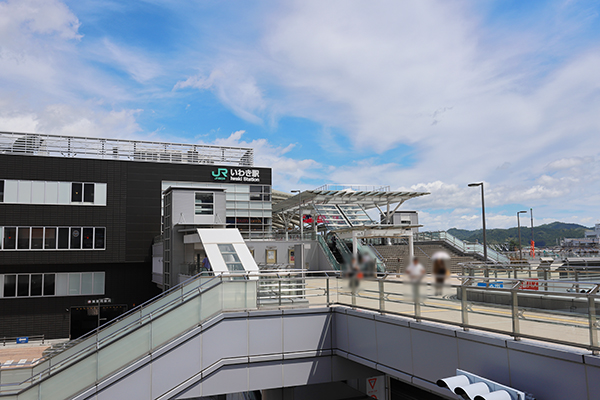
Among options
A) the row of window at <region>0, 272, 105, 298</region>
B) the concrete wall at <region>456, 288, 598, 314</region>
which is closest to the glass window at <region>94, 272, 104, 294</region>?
the row of window at <region>0, 272, 105, 298</region>

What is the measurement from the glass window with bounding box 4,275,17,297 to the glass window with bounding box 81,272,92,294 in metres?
4.41

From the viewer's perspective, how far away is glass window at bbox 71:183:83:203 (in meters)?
34.1

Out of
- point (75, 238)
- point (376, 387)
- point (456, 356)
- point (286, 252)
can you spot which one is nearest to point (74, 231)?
point (75, 238)

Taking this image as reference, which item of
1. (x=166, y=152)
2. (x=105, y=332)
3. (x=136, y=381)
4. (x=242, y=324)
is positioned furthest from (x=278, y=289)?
(x=166, y=152)

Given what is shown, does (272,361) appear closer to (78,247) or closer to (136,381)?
(136,381)

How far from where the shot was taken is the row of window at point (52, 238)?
107 ft

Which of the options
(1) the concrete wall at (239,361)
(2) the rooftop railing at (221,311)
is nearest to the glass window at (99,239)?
(2) the rooftop railing at (221,311)

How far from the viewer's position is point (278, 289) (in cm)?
1581

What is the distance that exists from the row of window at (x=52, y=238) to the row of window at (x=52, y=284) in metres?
2.13

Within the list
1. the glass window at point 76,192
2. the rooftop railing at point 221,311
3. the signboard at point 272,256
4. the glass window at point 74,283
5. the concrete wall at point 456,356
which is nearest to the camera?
the concrete wall at point 456,356

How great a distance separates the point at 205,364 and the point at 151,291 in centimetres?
2236

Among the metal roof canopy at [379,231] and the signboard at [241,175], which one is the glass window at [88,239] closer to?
the signboard at [241,175]

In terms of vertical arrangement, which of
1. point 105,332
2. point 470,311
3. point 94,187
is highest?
point 94,187

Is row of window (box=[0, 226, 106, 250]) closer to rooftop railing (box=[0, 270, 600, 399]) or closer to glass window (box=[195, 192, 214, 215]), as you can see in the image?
glass window (box=[195, 192, 214, 215])
